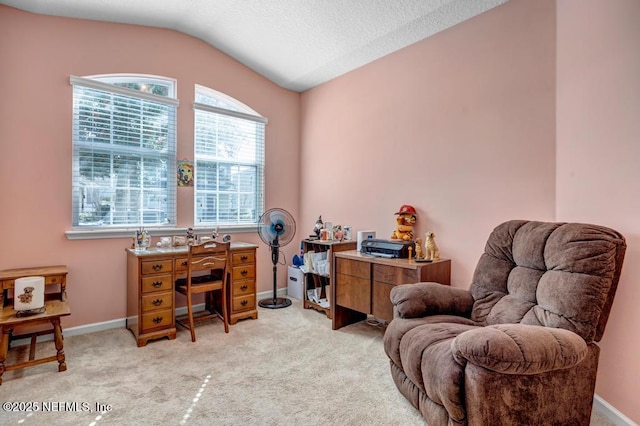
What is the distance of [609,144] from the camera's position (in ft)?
5.90

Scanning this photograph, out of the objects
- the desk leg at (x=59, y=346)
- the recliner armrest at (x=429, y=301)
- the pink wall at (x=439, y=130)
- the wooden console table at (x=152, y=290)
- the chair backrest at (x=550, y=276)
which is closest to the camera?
the chair backrest at (x=550, y=276)

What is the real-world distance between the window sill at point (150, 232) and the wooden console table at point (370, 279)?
138cm

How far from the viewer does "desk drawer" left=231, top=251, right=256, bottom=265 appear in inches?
133

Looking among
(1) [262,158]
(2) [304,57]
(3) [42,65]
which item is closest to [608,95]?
(2) [304,57]

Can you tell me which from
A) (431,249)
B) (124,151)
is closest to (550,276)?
(431,249)

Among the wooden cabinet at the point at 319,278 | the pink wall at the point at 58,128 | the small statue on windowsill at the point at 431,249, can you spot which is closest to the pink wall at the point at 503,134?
the small statue on windowsill at the point at 431,249

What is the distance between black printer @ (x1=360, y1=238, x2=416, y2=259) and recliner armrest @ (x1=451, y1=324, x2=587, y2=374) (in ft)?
4.66

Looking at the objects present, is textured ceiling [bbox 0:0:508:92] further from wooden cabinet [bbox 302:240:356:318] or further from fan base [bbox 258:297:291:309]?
fan base [bbox 258:297:291:309]

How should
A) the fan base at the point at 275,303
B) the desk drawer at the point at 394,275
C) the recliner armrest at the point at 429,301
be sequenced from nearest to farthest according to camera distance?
the recliner armrest at the point at 429,301, the desk drawer at the point at 394,275, the fan base at the point at 275,303

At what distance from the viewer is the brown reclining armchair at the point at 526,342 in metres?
1.38

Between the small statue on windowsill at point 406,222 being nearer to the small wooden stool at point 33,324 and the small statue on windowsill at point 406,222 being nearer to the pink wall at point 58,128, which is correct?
the pink wall at point 58,128

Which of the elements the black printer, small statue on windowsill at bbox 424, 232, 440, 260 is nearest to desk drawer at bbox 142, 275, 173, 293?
the black printer

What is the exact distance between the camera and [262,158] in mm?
4207

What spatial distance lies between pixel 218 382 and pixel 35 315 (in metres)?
1.35
